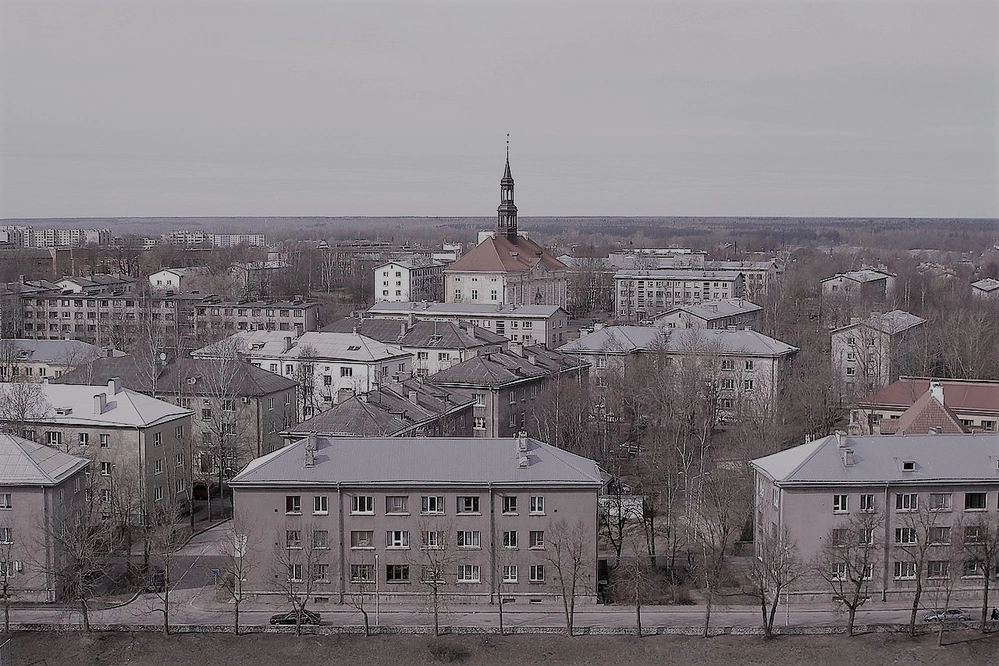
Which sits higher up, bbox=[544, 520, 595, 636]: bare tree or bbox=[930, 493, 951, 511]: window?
bbox=[930, 493, 951, 511]: window

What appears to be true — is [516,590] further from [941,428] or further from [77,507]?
[941,428]

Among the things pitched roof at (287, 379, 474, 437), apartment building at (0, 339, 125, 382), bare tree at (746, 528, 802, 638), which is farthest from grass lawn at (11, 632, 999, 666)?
apartment building at (0, 339, 125, 382)

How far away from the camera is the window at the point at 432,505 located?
74.6ft

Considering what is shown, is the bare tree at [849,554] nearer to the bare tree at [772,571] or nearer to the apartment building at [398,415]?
the bare tree at [772,571]

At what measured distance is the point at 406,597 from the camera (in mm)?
22609

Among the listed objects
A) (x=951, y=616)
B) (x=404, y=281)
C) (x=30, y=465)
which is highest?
(x=404, y=281)

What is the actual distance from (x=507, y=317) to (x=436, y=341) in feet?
34.2

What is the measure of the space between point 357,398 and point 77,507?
7.18 metres

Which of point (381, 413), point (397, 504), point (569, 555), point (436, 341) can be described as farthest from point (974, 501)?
point (436, 341)

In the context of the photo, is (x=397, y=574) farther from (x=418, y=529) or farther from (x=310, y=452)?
(x=310, y=452)

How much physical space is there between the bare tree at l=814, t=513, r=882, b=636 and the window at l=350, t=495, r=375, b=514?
8589 mm

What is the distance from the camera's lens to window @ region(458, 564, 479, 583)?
22656mm

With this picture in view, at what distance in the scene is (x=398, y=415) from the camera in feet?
94.7

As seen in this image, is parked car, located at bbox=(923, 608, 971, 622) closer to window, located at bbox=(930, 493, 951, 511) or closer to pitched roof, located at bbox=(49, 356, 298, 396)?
window, located at bbox=(930, 493, 951, 511)
